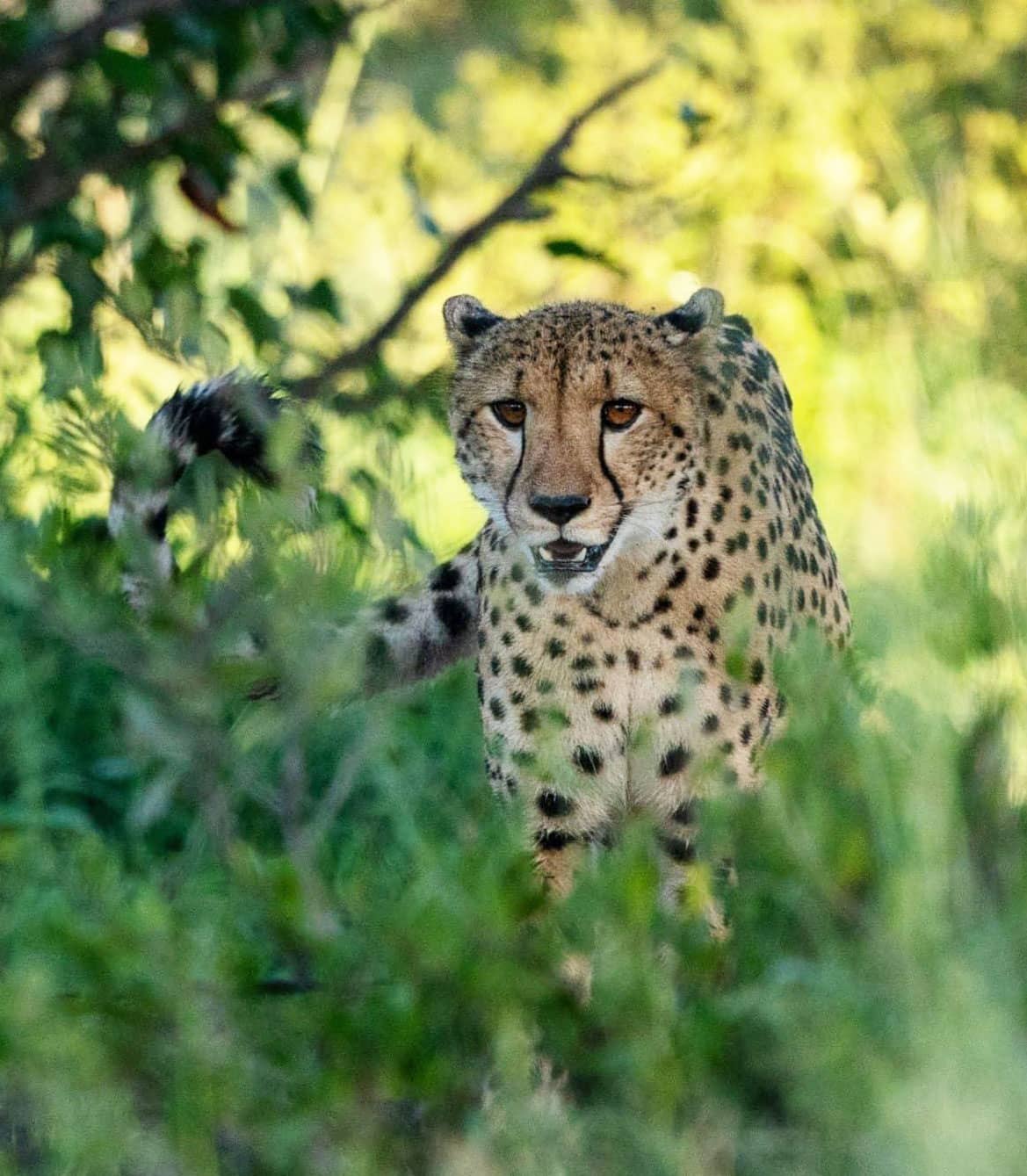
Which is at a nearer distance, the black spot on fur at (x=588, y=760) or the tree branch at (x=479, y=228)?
the black spot on fur at (x=588, y=760)

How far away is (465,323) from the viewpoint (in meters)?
3.12

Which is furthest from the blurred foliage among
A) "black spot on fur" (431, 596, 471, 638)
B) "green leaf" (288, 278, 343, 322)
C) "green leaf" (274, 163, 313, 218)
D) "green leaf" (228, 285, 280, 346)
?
"green leaf" (274, 163, 313, 218)

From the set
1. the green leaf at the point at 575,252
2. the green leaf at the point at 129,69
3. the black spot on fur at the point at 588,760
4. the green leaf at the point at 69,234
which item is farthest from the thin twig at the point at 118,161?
the black spot on fur at the point at 588,760

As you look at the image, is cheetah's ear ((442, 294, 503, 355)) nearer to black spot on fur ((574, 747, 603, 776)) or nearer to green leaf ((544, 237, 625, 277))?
green leaf ((544, 237, 625, 277))

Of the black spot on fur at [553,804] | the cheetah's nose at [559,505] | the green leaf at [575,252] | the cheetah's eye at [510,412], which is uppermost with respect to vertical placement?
the green leaf at [575,252]

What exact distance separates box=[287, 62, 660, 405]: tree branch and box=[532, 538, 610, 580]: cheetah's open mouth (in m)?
0.69

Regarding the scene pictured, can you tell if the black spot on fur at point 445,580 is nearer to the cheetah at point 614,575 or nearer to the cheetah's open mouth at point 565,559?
the cheetah at point 614,575

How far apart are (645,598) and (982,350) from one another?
87 centimetres

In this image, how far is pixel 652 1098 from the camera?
6.43 feet

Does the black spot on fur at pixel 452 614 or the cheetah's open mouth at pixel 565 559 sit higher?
the cheetah's open mouth at pixel 565 559

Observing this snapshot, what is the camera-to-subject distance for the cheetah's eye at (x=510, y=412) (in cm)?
292

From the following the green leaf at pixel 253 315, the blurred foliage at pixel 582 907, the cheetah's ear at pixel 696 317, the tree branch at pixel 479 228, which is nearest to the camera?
the blurred foliage at pixel 582 907

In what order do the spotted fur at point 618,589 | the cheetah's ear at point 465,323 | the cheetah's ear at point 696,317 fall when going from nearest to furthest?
the spotted fur at point 618,589
the cheetah's ear at point 696,317
the cheetah's ear at point 465,323

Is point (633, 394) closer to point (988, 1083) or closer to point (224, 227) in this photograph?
point (224, 227)
